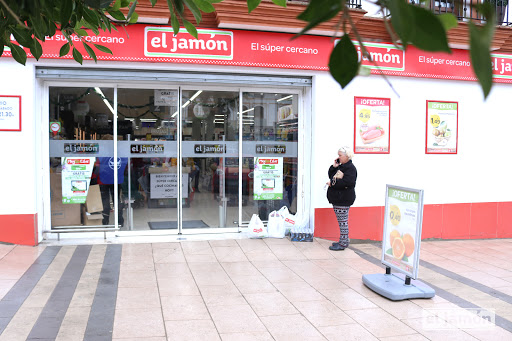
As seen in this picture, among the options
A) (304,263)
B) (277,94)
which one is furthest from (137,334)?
(277,94)

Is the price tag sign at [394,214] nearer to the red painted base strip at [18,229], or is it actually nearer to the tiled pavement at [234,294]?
the tiled pavement at [234,294]

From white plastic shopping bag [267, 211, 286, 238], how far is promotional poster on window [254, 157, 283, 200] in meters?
0.47

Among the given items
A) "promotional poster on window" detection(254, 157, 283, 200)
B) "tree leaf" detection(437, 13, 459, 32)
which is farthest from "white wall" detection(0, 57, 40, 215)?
"tree leaf" detection(437, 13, 459, 32)

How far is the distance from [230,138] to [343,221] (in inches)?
96.7

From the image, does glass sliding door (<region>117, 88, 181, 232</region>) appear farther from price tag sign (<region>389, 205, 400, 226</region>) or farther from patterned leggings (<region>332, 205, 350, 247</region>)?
price tag sign (<region>389, 205, 400, 226</region>)

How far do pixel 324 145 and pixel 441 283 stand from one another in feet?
10.4

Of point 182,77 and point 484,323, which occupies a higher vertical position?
point 182,77

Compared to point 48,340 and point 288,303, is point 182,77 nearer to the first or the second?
point 288,303

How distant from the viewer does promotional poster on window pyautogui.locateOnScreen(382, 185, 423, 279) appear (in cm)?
533

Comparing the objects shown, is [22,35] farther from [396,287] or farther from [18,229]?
[18,229]

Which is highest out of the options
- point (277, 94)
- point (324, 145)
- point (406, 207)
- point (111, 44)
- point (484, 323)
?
point (111, 44)

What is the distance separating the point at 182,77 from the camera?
26.2ft

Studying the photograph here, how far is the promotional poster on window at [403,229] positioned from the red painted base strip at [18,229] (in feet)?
17.2

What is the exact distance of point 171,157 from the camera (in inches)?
326
